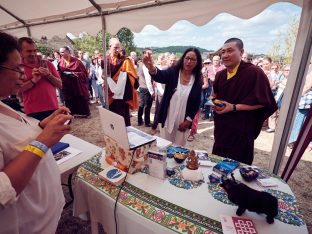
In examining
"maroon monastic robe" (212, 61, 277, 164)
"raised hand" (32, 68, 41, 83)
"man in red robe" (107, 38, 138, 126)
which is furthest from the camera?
"man in red robe" (107, 38, 138, 126)

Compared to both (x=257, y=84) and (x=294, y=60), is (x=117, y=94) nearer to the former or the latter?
(x=257, y=84)


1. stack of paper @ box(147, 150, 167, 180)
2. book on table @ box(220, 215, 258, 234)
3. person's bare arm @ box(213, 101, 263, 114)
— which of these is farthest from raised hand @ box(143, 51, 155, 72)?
book on table @ box(220, 215, 258, 234)

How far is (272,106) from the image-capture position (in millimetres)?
1829

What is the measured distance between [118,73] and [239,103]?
7.21 feet

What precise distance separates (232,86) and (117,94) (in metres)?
2.10

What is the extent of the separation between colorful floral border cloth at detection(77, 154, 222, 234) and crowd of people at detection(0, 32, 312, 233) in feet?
0.91

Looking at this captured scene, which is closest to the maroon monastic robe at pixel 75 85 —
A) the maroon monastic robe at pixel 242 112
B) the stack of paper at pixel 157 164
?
the maroon monastic robe at pixel 242 112

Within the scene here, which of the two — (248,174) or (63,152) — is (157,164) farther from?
(63,152)

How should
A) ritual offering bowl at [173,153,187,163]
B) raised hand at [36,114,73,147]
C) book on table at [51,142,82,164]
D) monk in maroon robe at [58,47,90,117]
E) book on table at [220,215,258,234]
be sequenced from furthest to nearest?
monk in maroon robe at [58,47,90,117] < book on table at [51,142,82,164] < ritual offering bowl at [173,153,187,163] < book on table at [220,215,258,234] < raised hand at [36,114,73,147]

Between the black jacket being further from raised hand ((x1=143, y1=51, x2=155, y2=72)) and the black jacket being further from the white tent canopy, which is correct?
the white tent canopy

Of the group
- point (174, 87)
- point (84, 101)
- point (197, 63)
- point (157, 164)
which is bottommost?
point (84, 101)

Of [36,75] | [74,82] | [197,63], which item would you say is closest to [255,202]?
[197,63]

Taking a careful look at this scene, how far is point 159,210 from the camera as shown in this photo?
1033 mm

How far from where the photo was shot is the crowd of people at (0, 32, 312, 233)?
745 mm
